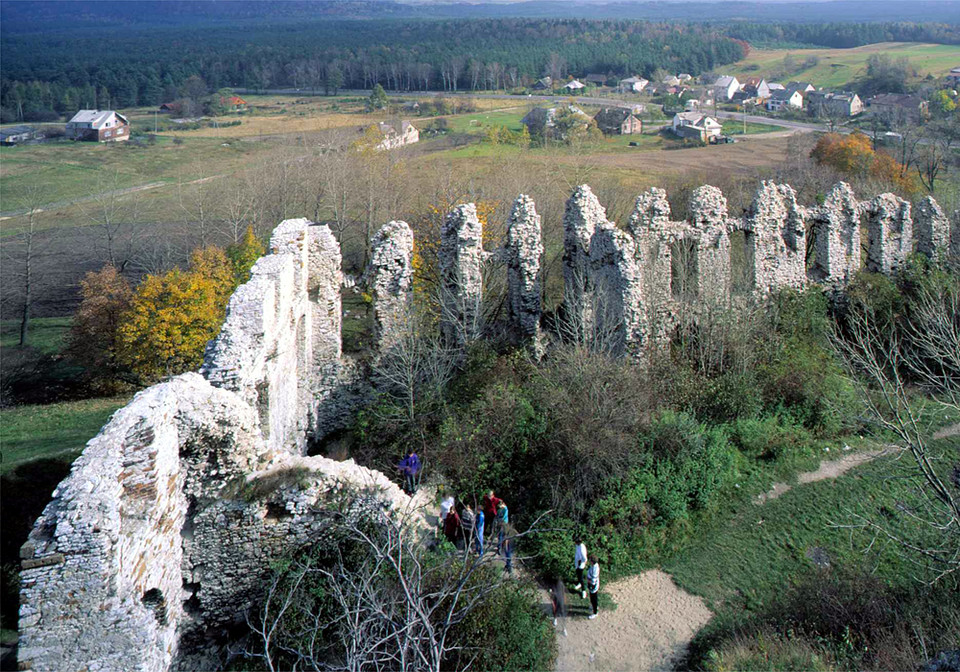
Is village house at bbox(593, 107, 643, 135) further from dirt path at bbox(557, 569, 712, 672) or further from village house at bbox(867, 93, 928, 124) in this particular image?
dirt path at bbox(557, 569, 712, 672)

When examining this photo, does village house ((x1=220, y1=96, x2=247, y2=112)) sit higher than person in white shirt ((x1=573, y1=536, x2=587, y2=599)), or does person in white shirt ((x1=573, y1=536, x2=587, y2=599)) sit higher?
village house ((x1=220, y1=96, x2=247, y2=112))

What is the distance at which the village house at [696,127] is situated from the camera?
71375 mm

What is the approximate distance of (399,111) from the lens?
78.8 m

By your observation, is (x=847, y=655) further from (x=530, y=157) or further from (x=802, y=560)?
(x=530, y=157)

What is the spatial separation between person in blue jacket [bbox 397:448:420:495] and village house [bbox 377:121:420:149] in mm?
38080

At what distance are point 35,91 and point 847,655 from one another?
84691mm

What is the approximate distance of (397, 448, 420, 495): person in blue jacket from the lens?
1614 centimetres

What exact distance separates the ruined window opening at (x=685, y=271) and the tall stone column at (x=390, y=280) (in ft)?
24.1

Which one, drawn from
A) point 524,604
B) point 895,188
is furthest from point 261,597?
point 895,188

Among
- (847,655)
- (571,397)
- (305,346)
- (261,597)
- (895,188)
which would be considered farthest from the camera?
(895,188)

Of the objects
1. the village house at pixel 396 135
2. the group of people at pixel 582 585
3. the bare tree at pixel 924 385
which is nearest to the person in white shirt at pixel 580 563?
the group of people at pixel 582 585

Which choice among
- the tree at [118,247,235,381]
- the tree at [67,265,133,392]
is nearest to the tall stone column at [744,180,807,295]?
the tree at [118,247,235,381]

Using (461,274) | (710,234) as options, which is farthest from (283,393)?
(710,234)

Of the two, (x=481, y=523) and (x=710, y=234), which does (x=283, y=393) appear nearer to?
(x=481, y=523)
